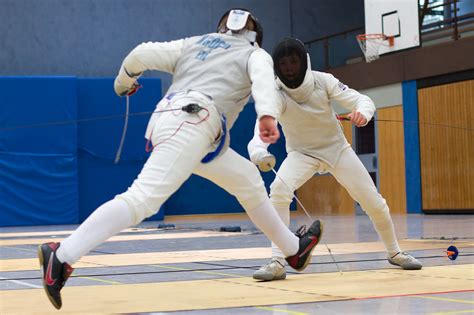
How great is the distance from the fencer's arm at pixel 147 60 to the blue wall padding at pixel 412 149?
11.7m

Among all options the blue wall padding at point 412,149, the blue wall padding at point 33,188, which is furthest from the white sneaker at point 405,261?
the blue wall padding at point 33,188

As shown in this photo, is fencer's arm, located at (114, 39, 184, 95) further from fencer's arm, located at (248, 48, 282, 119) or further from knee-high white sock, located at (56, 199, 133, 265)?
knee-high white sock, located at (56, 199, 133, 265)

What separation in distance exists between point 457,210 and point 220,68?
36.8 ft

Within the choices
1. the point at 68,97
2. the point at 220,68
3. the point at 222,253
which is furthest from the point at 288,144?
the point at 68,97

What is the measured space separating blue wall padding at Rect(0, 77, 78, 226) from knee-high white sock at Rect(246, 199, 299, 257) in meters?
12.1

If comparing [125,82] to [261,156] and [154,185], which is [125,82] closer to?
[154,185]

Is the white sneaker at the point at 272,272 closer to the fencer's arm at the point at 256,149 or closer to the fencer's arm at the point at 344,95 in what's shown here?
the fencer's arm at the point at 256,149

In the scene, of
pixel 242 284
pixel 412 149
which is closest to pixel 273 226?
pixel 242 284

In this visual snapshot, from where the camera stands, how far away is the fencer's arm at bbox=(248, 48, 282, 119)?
10.2 feet

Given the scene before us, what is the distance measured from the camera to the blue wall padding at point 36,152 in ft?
50.3

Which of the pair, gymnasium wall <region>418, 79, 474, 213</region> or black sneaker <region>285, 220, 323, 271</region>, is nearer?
black sneaker <region>285, 220, 323, 271</region>

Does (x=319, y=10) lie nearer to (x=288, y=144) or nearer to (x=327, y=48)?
(x=327, y=48)

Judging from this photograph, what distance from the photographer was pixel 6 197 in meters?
15.5

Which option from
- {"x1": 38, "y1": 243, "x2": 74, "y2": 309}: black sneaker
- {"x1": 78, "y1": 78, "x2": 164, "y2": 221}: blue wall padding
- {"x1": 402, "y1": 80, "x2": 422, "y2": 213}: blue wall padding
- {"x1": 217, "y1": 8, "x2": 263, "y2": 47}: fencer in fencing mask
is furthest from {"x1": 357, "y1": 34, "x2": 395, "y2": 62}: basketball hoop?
{"x1": 38, "y1": 243, "x2": 74, "y2": 309}: black sneaker
